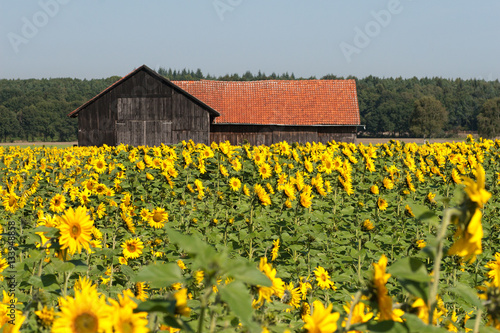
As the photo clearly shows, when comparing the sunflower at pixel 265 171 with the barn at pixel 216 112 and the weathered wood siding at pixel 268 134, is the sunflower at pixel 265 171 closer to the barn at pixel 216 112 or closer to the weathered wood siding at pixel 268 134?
the barn at pixel 216 112

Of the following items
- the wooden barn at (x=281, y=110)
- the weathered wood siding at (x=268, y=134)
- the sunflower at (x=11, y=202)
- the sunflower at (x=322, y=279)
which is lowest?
the sunflower at (x=322, y=279)

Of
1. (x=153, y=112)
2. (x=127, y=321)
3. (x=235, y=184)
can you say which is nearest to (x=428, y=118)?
(x=153, y=112)

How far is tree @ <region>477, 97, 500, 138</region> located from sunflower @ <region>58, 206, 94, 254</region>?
97.4 metres

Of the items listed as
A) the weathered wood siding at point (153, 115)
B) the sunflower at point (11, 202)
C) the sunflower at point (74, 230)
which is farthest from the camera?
the weathered wood siding at point (153, 115)

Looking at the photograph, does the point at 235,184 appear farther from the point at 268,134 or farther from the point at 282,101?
the point at 282,101

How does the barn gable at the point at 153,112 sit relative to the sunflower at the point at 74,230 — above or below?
above

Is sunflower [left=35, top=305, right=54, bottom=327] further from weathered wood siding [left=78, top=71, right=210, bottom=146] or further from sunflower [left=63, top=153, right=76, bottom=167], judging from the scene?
weathered wood siding [left=78, top=71, right=210, bottom=146]

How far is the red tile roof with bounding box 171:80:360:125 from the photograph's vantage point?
98.8 feet

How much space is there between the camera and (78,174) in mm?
8539

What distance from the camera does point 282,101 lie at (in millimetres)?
31438

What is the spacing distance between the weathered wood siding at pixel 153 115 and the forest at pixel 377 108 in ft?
255

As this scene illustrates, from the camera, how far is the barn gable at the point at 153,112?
2733cm

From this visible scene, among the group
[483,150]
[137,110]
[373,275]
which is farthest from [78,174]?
[137,110]

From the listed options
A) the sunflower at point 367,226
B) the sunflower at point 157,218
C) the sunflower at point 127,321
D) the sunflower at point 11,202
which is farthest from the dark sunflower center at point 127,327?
the sunflower at point 11,202
